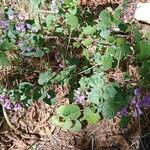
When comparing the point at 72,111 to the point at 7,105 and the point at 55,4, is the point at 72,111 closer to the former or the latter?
the point at 7,105

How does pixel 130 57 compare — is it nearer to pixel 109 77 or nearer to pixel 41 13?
pixel 109 77

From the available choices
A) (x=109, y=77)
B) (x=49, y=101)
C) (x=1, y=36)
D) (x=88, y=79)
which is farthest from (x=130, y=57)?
(x=1, y=36)

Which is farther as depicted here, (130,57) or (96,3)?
(96,3)

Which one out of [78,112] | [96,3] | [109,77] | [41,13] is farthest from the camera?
[96,3]

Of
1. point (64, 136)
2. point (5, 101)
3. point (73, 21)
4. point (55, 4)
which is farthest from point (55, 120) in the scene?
point (55, 4)

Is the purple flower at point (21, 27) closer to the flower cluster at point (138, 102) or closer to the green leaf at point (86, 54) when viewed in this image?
the green leaf at point (86, 54)

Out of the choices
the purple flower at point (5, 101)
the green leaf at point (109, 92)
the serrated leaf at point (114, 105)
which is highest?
the green leaf at point (109, 92)

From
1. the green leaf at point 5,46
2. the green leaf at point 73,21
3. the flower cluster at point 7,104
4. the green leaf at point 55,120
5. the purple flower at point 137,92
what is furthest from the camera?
the green leaf at point 73,21

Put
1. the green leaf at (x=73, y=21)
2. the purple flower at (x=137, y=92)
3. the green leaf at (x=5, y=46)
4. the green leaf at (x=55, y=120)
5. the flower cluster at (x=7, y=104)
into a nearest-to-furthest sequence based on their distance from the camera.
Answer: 1. the purple flower at (x=137, y=92)
2. the green leaf at (x=5, y=46)
3. the flower cluster at (x=7, y=104)
4. the green leaf at (x=55, y=120)
5. the green leaf at (x=73, y=21)

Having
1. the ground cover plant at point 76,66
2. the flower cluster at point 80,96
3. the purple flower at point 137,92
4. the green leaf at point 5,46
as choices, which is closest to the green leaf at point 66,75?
the ground cover plant at point 76,66
